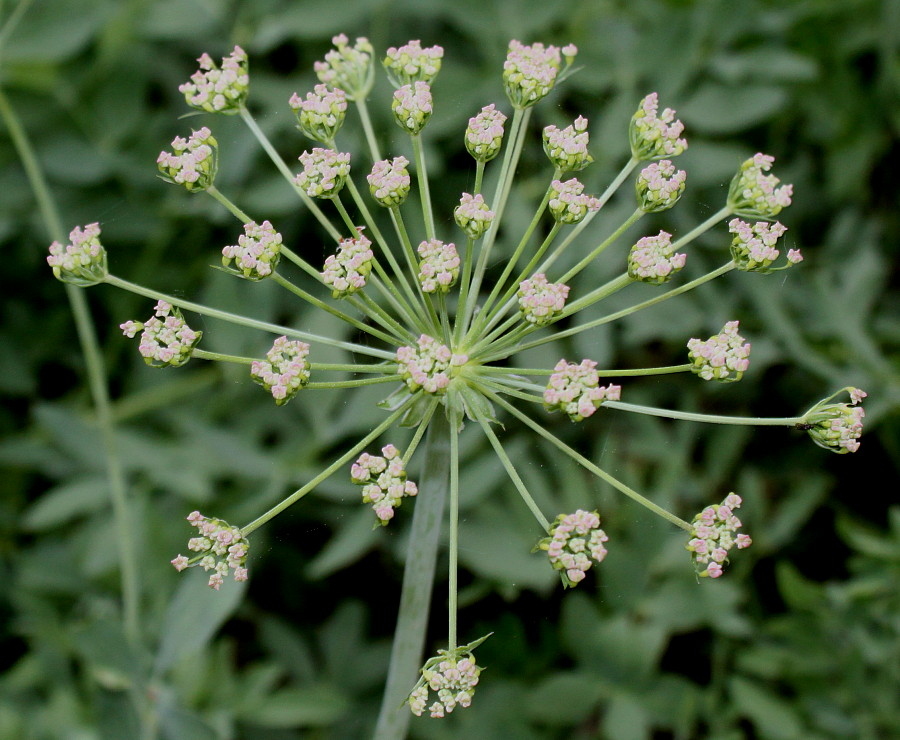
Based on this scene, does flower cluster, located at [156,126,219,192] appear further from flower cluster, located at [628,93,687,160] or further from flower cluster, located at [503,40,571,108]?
flower cluster, located at [628,93,687,160]

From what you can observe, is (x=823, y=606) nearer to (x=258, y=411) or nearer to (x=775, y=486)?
(x=775, y=486)

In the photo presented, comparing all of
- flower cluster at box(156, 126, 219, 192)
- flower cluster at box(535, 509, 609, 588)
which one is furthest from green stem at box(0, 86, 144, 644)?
flower cluster at box(535, 509, 609, 588)

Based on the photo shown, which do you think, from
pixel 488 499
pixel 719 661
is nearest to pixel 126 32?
pixel 488 499

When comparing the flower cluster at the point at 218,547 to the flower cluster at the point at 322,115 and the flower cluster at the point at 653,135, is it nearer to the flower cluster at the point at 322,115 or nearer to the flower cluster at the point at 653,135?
the flower cluster at the point at 322,115

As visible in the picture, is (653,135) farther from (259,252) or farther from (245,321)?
(245,321)

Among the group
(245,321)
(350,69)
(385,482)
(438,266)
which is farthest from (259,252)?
(350,69)
